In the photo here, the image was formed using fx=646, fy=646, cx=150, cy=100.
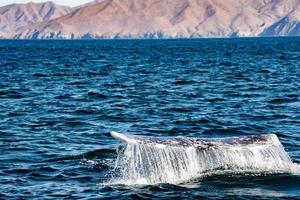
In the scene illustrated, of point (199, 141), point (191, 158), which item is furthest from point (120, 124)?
point (191, 158)

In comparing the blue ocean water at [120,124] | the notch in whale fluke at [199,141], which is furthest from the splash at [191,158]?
the blue ocean water at [120,124]

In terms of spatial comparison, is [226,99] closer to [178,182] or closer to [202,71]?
[178,182]

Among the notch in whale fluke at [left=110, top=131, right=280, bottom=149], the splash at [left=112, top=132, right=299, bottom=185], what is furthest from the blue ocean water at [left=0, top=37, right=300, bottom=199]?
the notch in whale fluke at [left=110, top=131, right=280, bottom=149]

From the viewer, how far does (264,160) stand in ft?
63.0

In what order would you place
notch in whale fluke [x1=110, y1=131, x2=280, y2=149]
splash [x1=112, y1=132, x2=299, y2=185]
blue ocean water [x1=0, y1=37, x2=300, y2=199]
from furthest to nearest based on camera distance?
blue ocean water [x1=0, y1=37, x2=300, y2=199]
splash [x1=112, y1=132, x2=299, y2=185]
notch in whale fluke [x1=110, y1=131, x2=280, y2=149]

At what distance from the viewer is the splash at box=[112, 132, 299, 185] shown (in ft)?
57.6

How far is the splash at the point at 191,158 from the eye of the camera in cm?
1756

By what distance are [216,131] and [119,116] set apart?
6.35 meters

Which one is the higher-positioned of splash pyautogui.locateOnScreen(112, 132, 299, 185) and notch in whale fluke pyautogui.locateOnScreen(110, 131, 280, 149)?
notch in whale fluke pyautogui.locateOnScreen(110, 131, 280, 149)

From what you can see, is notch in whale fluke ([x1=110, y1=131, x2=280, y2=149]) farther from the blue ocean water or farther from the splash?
the blue ocean water

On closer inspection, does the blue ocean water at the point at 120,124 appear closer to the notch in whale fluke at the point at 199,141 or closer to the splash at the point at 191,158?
the splash at the point at 191,158

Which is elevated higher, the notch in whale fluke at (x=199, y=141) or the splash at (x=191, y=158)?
the notch in whale fluke at (x=199, y=141)

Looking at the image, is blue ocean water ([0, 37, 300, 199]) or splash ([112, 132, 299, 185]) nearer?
splash ([112, 132, 299, 185])

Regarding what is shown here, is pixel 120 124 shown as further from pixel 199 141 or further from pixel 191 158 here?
pixel 191 158
